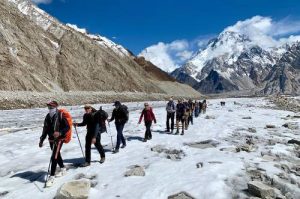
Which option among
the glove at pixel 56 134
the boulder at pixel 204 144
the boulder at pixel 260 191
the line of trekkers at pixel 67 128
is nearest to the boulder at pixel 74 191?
the line of trekkers at pixel 67 128

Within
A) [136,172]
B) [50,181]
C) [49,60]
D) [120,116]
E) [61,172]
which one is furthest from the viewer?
[49,60]

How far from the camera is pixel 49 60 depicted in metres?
93.4

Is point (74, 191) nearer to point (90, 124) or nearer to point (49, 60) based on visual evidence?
point (90, 124)

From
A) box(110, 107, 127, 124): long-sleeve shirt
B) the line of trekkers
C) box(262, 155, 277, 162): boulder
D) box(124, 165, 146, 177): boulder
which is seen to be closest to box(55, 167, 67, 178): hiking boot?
the line of trekkers

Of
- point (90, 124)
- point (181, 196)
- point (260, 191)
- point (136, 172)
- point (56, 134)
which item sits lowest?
point (181, 196)

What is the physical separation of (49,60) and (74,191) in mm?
85807

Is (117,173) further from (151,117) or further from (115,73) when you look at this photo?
(115,73)

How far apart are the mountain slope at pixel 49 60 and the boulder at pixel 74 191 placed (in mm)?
60966

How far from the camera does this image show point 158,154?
53.7ft

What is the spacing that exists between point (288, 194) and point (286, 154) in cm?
550

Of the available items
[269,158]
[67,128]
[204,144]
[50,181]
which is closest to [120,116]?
[204,144]

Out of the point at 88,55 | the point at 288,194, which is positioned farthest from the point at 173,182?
the point at 88,55

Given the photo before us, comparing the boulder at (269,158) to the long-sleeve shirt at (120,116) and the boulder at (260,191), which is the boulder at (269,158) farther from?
the long-sleeve shirt at (120,116)

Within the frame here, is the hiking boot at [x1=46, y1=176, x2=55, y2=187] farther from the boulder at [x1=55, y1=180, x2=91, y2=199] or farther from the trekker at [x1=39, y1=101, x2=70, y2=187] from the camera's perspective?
the boulder at [x1=55, y1=180, x2=91, y2=199]
